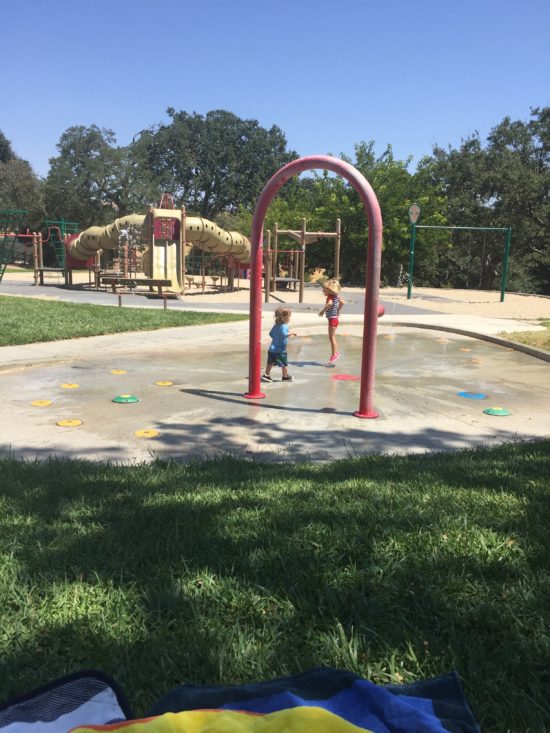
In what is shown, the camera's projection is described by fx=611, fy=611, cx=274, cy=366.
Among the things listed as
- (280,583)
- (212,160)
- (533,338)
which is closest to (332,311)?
(533,338)

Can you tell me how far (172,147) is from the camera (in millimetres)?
60469

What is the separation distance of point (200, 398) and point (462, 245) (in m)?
37.8

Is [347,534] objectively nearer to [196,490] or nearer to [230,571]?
[230,571]

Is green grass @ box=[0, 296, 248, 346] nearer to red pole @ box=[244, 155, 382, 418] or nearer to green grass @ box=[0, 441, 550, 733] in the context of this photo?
red pole @ box=[244, 155, 382, 418]

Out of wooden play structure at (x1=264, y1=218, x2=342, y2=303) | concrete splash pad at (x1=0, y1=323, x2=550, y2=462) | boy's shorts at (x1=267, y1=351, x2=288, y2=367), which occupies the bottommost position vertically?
concrete splash pad at (x1=0, y1=323, x2=550, y2=462)

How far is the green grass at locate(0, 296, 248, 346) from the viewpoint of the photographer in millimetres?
10133

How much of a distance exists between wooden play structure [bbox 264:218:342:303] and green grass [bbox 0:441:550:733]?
52.6ft

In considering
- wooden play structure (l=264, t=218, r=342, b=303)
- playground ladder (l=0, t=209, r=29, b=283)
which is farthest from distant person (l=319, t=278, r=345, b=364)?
playground ladder (l=0, t=209, r=29, b=283)

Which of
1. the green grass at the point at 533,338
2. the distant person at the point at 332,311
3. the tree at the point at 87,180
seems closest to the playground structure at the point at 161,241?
the green grass at the point at 533,338

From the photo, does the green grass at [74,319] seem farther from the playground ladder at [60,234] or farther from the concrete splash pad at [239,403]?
the playground ladder at [60,234]

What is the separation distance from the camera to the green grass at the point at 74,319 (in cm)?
1013

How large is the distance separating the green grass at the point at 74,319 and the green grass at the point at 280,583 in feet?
22.7

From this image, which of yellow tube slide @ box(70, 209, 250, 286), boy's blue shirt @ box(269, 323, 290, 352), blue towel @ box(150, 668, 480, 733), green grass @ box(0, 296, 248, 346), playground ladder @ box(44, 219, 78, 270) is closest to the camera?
blue towel @ box(150, 668, 480, 733)

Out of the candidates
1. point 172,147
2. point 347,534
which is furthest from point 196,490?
point 172,147
